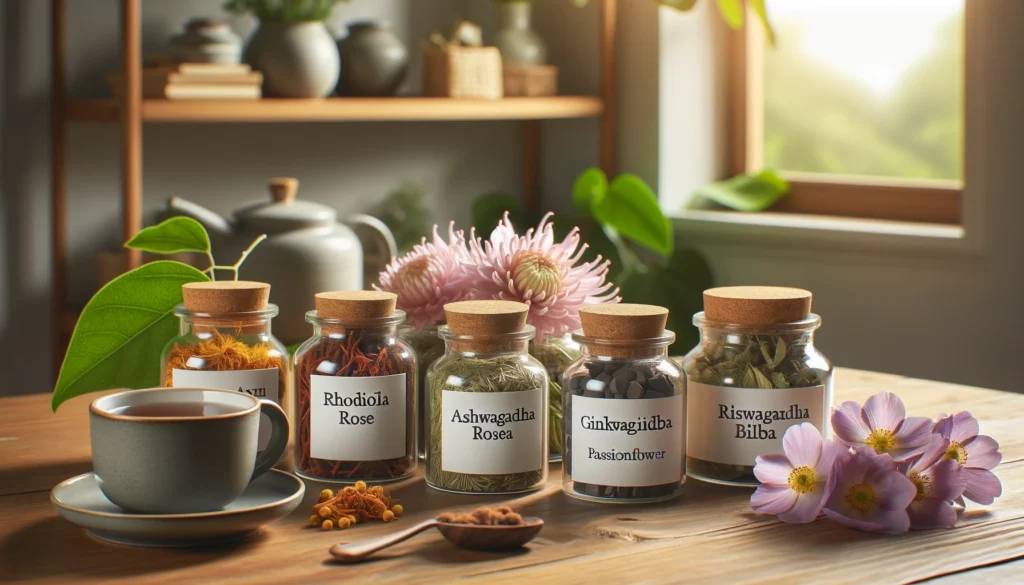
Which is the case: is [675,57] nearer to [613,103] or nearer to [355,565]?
[613,103]

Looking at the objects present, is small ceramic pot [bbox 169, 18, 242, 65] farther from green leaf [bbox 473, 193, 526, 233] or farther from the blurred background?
green leaf [bbox 473, 193, 526, 233]

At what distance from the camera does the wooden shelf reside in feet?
7.64

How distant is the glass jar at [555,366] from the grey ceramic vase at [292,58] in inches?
62.4

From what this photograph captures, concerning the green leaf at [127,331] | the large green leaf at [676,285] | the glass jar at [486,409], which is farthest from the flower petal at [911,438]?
the large green leaf at [676,285]

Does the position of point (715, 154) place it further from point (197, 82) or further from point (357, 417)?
point (357, 417)

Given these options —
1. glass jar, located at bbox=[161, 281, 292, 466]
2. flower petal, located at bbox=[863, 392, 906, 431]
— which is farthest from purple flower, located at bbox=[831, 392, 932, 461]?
glass jar, located at bbox=[161, 281, 292, 466]

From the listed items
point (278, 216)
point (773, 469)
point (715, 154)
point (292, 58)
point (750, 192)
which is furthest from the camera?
point (715, 154)

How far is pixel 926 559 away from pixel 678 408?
199 mm

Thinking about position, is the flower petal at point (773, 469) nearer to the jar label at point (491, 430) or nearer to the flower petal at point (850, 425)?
the flower petal at point (850, 425)

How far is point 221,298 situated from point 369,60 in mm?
1753

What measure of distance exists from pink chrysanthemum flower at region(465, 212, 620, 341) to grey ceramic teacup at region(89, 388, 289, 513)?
260 millimetres

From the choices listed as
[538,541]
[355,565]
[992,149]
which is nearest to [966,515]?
[538,541]

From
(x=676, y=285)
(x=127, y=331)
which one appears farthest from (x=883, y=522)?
(x=676, y=285)

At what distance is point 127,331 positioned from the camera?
1038 mm
